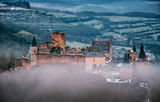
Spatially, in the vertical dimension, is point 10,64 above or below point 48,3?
below

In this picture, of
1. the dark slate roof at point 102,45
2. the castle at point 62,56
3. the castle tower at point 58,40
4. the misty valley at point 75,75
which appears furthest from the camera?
the dark slate roof at point 102,45

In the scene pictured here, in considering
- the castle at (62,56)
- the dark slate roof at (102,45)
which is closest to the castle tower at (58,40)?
the castle at (62,56)

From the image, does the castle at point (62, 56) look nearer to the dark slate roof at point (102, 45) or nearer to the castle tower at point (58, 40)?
the castle tower at point (58, 40)

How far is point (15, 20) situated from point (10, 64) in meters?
32.9

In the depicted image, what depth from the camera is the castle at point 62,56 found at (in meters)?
44.9

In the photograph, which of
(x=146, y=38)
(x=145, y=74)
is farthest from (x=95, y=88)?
(x=146, y=38)

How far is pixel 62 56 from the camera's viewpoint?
45.3 metres

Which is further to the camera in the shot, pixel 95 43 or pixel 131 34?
pixel 131 34

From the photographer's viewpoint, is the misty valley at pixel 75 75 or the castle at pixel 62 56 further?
the castle at pixel 62 56

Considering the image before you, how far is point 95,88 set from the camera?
42.2 meters

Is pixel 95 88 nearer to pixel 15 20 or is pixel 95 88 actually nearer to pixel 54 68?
pixel 54 68

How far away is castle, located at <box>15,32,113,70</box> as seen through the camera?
44938 millimetres

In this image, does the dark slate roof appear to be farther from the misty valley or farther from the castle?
the castle

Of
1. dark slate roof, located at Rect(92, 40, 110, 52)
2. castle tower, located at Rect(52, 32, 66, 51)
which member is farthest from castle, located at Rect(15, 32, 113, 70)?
dark slate roof, located at Rect(92, 40, 110, 52)
